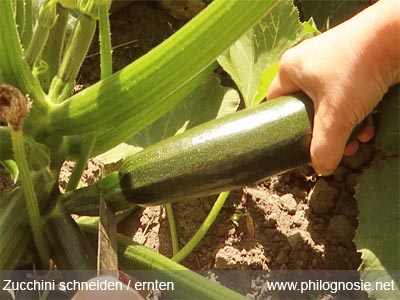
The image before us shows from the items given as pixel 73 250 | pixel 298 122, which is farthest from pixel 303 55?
pixel 73 250

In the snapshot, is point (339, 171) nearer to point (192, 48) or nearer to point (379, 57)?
point (379, 57)

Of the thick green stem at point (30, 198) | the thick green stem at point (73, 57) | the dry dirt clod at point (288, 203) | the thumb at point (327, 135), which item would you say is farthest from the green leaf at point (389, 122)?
the thick green stem at point (30, 198)

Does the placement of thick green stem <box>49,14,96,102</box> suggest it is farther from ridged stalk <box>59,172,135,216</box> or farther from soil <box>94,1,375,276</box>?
soil <box>94,1,375,276</box>

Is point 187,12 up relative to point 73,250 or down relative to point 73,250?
up

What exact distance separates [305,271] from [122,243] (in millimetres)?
554

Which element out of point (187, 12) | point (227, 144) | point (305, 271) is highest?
point (187, 12)

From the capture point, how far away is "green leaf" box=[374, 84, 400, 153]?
1823 mm

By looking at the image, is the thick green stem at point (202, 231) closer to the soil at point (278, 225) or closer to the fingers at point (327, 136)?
the soil at point (278, 225)

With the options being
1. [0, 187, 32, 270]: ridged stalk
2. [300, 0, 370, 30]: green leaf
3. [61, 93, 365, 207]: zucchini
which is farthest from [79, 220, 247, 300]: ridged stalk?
[300, 0, 370, 30]: green leaf

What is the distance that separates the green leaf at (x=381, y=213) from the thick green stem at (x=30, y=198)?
2.55 ft

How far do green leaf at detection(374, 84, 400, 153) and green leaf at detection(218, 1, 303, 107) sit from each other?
33cm

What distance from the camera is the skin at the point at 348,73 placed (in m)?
1.68

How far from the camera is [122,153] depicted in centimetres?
213

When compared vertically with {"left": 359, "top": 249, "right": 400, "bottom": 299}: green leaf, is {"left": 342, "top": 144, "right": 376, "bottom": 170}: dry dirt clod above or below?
above
